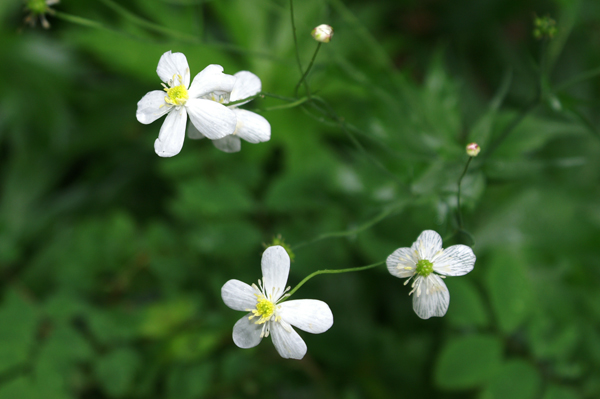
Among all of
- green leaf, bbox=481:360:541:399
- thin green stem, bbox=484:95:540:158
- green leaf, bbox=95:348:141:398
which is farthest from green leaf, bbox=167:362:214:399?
thin green stem, bbox=484:95:540:158

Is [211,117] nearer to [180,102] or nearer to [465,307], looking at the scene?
[180,102]

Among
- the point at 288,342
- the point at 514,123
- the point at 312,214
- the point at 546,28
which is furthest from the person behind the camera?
the point at 312,214

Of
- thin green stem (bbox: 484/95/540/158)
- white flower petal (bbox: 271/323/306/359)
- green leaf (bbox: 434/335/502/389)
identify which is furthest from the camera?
green leaf (bbox: 434/335/502/389)

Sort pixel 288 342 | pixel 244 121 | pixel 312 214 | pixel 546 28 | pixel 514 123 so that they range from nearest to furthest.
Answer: pixel 288 342
pixel 244 121
pixel 546 28
pixel 514 123
pixel 312 214

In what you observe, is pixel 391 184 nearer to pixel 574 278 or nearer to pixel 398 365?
pixel 398 365

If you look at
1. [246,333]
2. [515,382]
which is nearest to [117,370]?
[246,333]

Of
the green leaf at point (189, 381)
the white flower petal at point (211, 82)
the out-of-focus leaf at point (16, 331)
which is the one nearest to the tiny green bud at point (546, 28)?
the white flower petal at point (211, 82)

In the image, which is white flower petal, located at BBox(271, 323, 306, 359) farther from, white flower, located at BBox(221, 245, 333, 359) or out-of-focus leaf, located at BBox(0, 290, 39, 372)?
out-of-focus leaf, located at BBox(0, 290, 39, 372)
